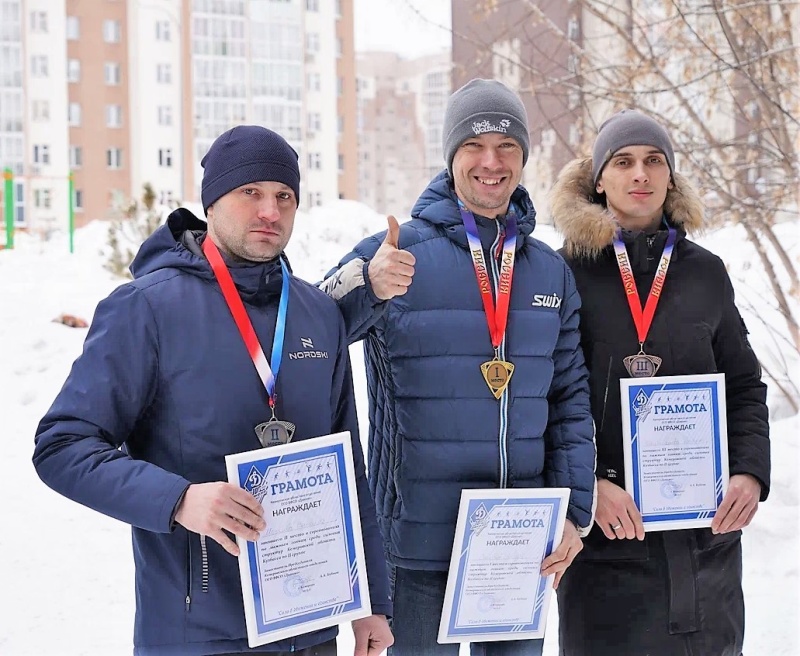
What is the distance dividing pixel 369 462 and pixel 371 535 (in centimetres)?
46

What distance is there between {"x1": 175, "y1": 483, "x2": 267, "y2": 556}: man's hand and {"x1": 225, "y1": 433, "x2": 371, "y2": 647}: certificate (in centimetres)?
4

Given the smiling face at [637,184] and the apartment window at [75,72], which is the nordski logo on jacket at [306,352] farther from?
the apartment window at [75,72]

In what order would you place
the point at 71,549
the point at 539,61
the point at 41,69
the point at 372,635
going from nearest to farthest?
the point at 372,635
the point at 71,549
the point at 539,61
the point at 41,69

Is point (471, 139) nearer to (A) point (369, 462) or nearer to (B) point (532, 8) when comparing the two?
(A) point (369, 462)

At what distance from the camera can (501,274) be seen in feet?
8.47

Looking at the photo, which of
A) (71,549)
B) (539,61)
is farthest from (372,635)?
(539,61)

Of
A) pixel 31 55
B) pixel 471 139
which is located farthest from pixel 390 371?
pixel 31 55

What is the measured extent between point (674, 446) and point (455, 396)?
0.72 m

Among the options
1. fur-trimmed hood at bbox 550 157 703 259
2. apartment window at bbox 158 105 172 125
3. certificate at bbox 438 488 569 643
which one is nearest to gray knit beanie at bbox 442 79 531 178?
fur-trimmed hood at bbox 550 157 703 259

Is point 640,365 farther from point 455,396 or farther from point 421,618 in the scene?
point 421,618

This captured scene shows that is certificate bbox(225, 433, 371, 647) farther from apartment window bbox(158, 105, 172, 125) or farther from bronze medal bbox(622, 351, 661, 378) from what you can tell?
apartment window bbox(158, 105, 172, 125)

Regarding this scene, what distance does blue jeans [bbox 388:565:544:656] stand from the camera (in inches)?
99.3

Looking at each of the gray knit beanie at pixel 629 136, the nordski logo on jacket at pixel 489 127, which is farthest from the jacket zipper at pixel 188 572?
the gray knit beanie at pixel 629 136

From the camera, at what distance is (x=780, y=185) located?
5.84m
